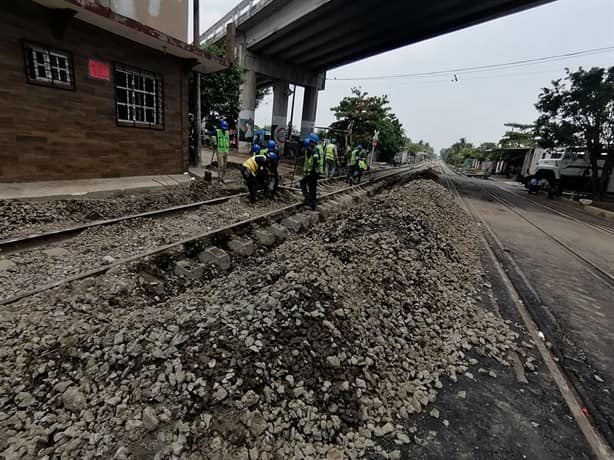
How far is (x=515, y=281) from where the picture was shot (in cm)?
523

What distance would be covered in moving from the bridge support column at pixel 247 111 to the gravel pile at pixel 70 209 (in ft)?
58.9

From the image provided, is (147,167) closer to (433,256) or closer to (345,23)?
(433,256)

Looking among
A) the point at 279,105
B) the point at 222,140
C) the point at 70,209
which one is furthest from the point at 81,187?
the point at 279,105

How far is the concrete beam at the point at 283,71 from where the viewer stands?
81.8 ft

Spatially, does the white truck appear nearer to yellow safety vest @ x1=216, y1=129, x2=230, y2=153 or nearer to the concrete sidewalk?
yellow safety vest @ x1=216, y1=129, x2=230, y2=153

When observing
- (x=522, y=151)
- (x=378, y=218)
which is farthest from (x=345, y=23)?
(x=522, y=151)

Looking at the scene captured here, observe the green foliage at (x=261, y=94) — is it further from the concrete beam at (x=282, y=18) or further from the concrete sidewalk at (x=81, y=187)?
the concrete sidewalk at (x=81, y=187)

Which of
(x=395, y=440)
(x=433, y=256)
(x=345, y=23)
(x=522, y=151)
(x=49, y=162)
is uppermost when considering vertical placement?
(x=345, y=23)

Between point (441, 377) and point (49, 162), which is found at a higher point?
point (49, 162)

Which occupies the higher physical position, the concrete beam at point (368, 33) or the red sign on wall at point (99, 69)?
the concrete beam at point (368, 33)

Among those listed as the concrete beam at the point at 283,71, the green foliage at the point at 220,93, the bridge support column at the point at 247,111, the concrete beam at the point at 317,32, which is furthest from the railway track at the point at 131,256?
the concrete beam at the point at 283,71

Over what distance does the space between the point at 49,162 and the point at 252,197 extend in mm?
5180

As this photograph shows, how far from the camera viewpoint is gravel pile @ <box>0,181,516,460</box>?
1.96m

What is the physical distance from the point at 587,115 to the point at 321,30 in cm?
1715
